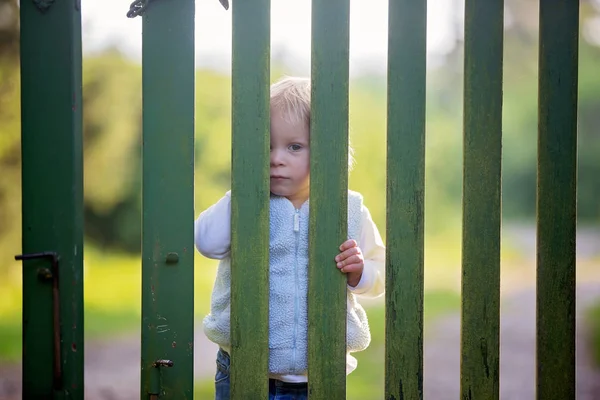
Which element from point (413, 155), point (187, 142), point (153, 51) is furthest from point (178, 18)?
point (413, 155)

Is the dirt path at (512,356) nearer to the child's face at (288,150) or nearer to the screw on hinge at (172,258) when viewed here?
the child's face at (288,150)

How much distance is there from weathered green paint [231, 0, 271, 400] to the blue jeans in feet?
1.01

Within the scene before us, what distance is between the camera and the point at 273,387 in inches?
98.0

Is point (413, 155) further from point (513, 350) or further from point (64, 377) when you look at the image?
point (513, 350)

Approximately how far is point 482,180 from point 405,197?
239 millimetres

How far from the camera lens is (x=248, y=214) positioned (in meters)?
2.10

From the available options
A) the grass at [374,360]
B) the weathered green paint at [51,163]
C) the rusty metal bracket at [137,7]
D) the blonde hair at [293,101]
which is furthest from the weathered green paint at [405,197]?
the grass at [374,360]

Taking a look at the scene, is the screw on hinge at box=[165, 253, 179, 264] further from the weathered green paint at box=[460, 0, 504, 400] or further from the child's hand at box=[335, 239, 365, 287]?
the weathered green paint at box=[460, 0, 504, 400]

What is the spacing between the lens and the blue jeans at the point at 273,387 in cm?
246

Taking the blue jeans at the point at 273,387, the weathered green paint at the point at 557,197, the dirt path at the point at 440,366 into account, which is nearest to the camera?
the weathered green paint at the point at 557,197

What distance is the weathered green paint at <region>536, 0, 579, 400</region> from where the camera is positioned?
7.09ft

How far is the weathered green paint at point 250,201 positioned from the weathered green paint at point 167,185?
134mm

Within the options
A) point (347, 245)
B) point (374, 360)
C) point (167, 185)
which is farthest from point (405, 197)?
point (374, 360)

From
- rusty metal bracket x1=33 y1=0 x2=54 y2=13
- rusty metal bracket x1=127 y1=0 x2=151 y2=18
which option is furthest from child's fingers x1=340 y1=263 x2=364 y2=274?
rusty metal bracket x1=33 y1=0 x2=54 y2=13
